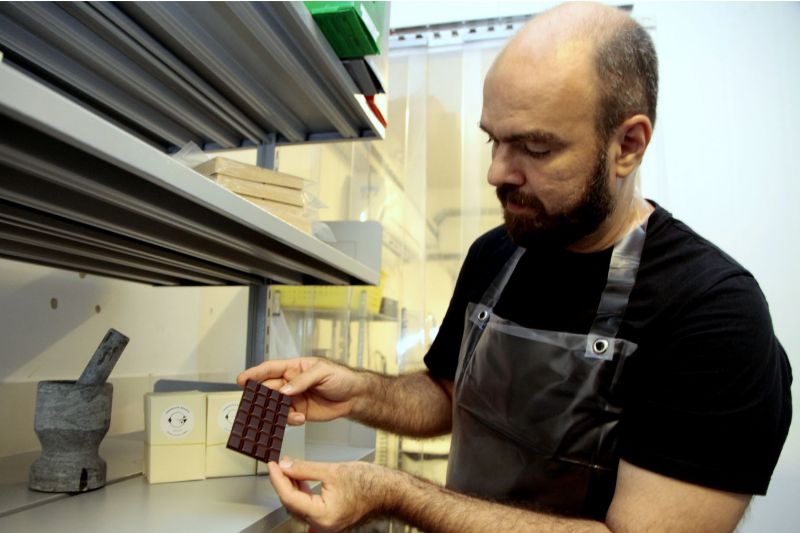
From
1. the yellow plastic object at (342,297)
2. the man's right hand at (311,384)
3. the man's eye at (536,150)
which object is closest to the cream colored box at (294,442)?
the man's right hand at (311,384)

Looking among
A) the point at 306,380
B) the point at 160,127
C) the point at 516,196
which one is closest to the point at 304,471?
the point at 306,380

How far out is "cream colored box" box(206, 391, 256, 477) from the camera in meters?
0.91

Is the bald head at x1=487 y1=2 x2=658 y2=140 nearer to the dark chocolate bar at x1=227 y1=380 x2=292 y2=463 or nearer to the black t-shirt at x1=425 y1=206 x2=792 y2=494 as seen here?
the black t-shirt at x1=425 y1=206 x2=792 y2=494

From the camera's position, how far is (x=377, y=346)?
7.20 feet

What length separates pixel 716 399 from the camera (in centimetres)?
77

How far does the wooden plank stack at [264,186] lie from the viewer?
0.83 meters

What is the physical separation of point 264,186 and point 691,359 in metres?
0.70

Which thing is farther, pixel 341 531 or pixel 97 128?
pixel 341 531

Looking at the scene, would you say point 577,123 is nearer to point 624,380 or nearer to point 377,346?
point 624,380

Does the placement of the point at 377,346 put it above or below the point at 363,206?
below

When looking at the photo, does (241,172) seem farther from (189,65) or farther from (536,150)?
(536,150)

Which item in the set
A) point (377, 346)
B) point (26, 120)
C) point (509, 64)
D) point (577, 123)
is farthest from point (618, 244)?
point (377, 346)

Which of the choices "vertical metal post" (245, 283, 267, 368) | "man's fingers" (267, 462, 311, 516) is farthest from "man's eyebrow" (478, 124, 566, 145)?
"vertical metal post" (245, 283, 267, 368)

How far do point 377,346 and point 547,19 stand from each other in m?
1.48
